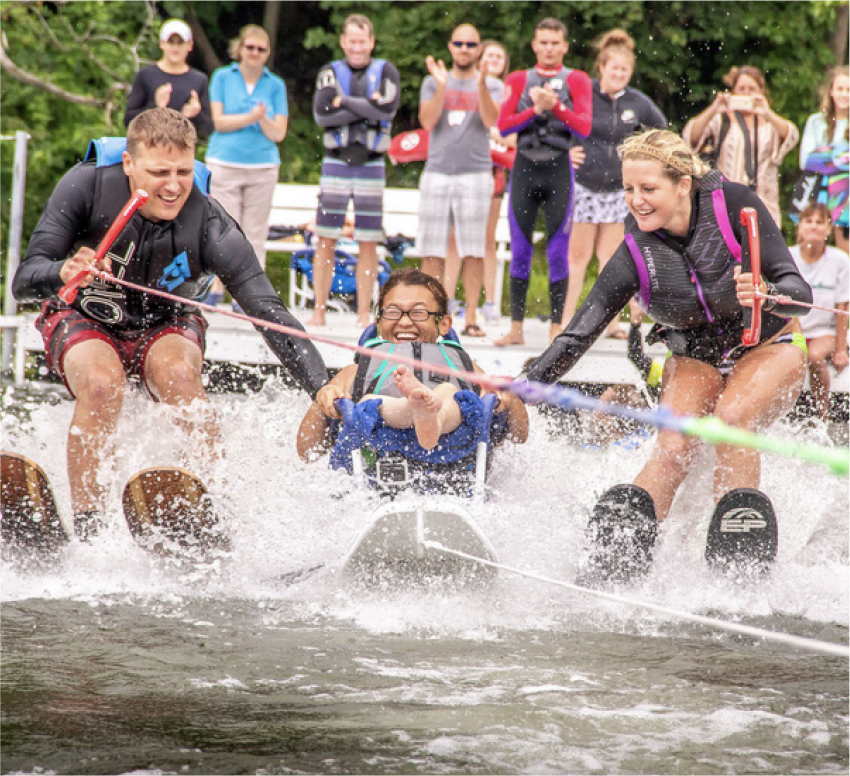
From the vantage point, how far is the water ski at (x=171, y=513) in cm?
438

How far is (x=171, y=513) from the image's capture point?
448 cm

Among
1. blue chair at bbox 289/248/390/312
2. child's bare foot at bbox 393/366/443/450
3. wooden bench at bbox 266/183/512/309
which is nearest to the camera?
child's bare foot at bbox 393/366/443/450

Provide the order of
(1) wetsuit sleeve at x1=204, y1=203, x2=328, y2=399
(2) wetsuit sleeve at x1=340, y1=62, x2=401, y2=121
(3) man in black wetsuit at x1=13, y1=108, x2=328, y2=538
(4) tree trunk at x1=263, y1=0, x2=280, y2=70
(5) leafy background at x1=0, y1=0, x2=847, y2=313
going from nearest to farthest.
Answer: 1. (3) man in black wetsuit at x1=13, y1=108, x2=328, y2=538
2. (1) wetsuit sleeve at x1=204, y1=203, x2=328, y2=399
3. (2) wetsuit sleeve at x1=340, y1=62, x2=401, y2=121
4. (5) leafy background at x1=0, y1=0, x2=847, y2=313
5. (4) tree trunk at x1=263, y1=0, x2=280, y2=70

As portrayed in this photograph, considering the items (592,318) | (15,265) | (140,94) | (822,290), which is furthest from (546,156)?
(15,265)

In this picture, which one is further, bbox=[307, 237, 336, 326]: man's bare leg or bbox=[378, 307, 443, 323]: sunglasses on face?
bbox=[307, 237, 336, 326]: man's bare leg

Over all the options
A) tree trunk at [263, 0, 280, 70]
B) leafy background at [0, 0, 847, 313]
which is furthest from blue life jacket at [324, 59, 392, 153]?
tree trunk at [263, 0, 280, 70]

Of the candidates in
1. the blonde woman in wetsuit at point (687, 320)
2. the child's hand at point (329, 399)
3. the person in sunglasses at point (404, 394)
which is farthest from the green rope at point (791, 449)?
the child's hand at point (329, 399)

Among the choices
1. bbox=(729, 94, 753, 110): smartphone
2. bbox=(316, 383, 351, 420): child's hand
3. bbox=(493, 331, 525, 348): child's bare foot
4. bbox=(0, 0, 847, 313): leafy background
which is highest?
bbox=(0, 0, 847, 313): leafy background

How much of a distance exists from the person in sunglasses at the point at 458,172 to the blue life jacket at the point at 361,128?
27 centimetres

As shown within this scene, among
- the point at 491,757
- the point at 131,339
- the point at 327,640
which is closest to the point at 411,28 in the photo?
the point at 131,339

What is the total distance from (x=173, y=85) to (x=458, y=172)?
5.94 ft

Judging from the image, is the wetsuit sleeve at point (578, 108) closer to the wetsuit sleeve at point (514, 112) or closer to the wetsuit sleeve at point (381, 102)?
the wetsuit sleeve at point (514, 112)

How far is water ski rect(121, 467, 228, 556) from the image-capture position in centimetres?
438

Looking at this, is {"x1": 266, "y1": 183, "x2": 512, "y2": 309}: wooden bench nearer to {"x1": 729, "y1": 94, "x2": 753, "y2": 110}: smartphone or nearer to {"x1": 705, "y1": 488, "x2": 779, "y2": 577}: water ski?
{"x1": 729, "y1": 94, "x2": 753, "y2": 110}: smartphone
